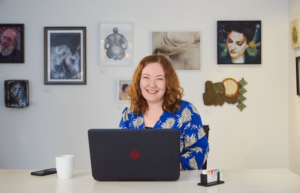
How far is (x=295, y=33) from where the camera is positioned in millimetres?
2908

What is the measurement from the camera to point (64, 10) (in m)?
3.17

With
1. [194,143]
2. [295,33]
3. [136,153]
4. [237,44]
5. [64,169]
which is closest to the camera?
[136,153]

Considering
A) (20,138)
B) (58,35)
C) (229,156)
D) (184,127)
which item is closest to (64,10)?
(58,35)

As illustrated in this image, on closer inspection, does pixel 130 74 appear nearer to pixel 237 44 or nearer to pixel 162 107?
pixel 237 44

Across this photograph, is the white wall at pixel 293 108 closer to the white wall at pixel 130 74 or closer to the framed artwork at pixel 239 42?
the white wall at pixel 130 74

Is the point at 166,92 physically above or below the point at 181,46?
below

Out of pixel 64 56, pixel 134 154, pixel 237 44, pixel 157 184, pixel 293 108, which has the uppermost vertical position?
pixel 237 44

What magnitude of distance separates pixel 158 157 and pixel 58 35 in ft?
7.90

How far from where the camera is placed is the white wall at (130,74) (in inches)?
124

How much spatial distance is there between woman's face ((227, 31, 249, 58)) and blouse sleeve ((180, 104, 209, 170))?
155 cm

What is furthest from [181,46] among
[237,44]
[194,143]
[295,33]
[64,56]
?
[194,143]

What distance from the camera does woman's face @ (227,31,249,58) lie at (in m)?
3.13

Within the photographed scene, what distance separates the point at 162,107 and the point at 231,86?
1586mm

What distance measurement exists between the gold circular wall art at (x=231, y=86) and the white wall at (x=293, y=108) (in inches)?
21.7
